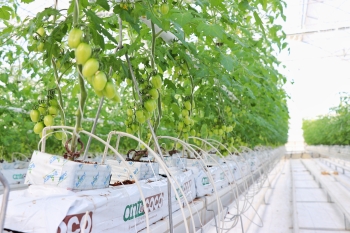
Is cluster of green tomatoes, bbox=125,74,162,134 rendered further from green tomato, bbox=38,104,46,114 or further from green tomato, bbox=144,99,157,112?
green tomato, bbox=38,104,46,114

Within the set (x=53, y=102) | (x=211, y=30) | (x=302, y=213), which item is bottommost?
(x=302, y=213)

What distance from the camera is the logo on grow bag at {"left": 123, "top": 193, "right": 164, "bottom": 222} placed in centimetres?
156

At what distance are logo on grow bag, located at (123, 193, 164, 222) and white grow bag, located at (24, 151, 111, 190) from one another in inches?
10.5

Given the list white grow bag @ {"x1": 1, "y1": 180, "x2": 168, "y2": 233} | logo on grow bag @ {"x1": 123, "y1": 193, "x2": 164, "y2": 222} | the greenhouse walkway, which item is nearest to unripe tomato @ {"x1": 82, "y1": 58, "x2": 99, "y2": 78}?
white grow bag @ {"x1": 1, "y1": 180, "x2": 168, "y2": 233}

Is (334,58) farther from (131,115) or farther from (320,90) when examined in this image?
(131,115)

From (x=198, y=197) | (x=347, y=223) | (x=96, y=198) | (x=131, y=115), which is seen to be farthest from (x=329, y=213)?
(x=96, y=198)

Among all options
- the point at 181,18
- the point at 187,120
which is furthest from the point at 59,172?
the point at 187,120

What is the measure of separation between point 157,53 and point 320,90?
71.7ft

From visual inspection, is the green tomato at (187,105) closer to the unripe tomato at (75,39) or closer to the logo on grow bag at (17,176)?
the unripe tomato at (75,39)

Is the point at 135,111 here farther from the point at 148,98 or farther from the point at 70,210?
the point at 70,210

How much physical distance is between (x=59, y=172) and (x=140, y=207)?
22.0 inches

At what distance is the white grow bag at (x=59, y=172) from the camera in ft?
4.24

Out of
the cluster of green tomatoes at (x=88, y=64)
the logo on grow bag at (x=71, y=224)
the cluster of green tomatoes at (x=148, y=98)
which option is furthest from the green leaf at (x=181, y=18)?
the logo on grow bag at (x=71, y=224)

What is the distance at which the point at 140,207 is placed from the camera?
1712mm
